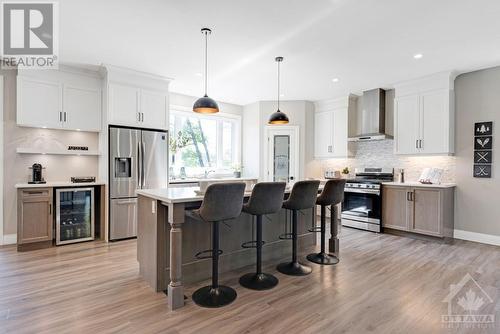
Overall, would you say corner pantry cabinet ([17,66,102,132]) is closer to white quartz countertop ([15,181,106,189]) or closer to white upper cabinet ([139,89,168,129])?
white upper cabinet ([139,89,168,129])

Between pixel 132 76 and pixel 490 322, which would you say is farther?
pixel 132 76

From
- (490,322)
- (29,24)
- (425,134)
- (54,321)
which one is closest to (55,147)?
(29,24)

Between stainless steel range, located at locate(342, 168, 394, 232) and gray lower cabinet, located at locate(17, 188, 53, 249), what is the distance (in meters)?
5.14

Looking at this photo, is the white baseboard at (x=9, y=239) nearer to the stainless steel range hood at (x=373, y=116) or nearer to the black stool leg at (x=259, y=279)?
the black stool leg at (x=259, y=279)

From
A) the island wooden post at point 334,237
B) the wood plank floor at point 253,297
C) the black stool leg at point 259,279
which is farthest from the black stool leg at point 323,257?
the black stool leg at point 259,279

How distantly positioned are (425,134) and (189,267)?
453 centimetres

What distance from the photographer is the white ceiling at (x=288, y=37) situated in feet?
9.00

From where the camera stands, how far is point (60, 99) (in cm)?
431

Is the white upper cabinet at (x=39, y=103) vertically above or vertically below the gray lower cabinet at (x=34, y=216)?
above

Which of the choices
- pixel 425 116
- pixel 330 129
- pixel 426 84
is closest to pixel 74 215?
pixel 330 129

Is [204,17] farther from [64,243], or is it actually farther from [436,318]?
[64,243]

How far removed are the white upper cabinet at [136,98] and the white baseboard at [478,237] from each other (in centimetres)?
542

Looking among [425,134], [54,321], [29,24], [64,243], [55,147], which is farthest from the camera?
[425,134]

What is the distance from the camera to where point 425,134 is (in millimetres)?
4906
